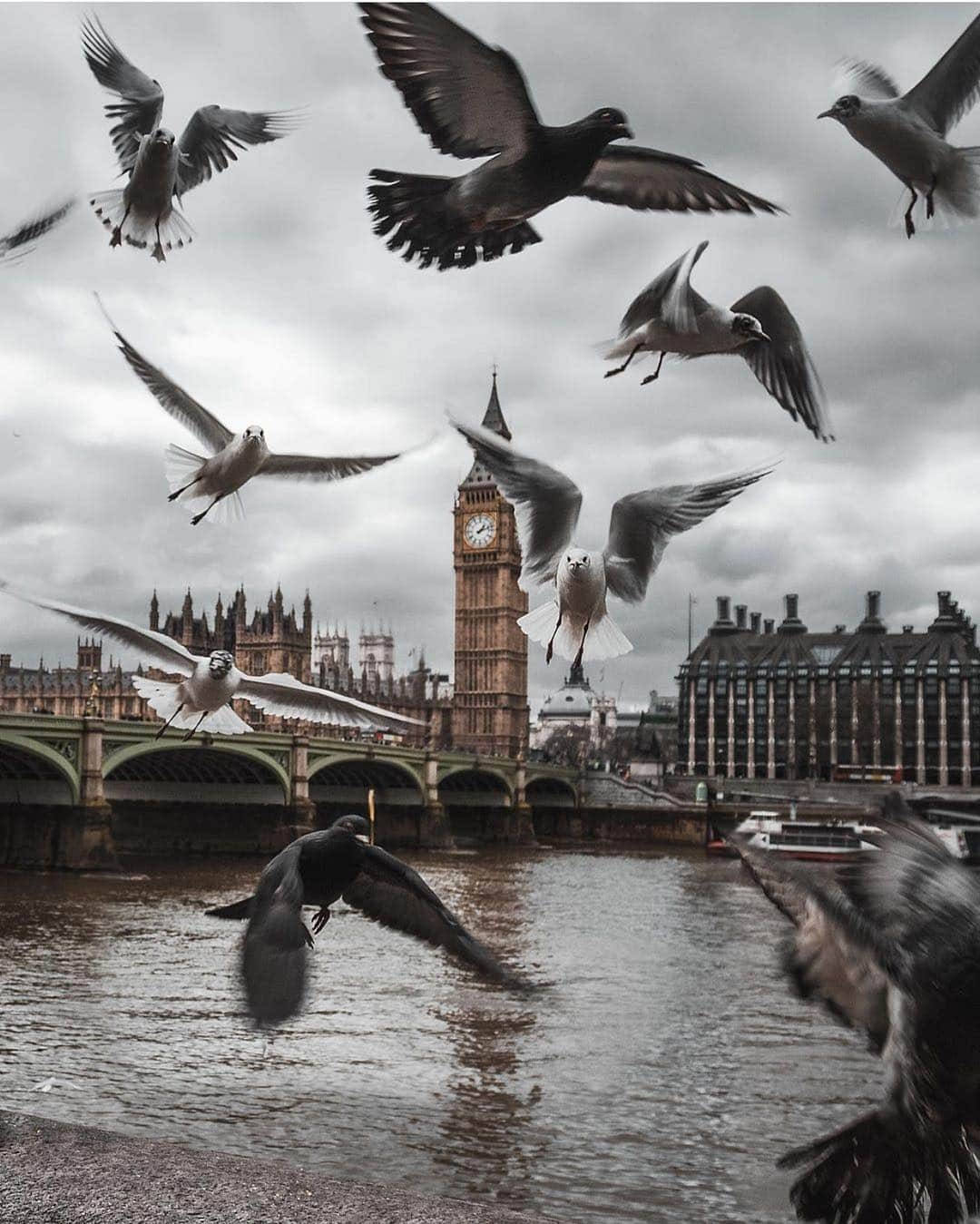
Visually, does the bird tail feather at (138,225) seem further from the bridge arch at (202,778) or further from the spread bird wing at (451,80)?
the bridge arch at (202,778)

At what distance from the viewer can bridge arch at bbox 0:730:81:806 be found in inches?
1369

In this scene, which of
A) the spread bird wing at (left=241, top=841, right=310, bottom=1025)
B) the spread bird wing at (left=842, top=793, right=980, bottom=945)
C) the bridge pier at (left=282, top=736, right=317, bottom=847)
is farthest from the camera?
the bridge pier at (left=282, top=736, right=317, bottom=847)

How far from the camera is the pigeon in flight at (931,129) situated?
1478 mm

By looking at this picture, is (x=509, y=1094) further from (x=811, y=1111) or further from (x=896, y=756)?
(x=896, y=756)

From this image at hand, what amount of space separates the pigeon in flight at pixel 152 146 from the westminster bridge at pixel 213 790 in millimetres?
23719

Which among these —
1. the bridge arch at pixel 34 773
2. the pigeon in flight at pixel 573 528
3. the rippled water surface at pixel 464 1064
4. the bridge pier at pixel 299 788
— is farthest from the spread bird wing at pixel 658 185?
the bridge pier at pixel 299 788

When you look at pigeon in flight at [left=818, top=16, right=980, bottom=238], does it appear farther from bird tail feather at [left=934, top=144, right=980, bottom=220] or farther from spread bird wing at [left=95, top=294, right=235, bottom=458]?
spread bird wing at [left=95, top=294, right=235, bottom=458]

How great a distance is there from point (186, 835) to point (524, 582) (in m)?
48.0

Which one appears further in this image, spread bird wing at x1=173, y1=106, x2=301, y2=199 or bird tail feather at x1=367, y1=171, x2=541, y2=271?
spread bird wing at x1=173, y1=106, x2=301, y2=199

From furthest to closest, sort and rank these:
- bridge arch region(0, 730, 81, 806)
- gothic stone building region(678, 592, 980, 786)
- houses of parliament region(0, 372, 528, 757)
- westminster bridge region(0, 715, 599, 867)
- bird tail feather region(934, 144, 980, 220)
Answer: gothic stone building region(678, 592, 980, 786) → houses of parliament region(0, 372, 528, 757) → westminster bridge region(0, 715, 599, 867) → bridge arch region(0, 730, 81, 806) → bird tail feather region(934, 144, 980, 220)

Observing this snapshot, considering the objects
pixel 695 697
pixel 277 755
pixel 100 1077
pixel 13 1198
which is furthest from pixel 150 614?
pixel 13 1198

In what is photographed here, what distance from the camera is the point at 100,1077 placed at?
42.4 feet

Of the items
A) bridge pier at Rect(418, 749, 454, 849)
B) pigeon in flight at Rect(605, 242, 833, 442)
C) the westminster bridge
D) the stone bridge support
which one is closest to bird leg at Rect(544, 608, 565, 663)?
pigeon in flight at Rect(605, 242, 833, 442)

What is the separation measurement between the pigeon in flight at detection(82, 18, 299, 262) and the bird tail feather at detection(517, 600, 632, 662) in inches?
28.8
